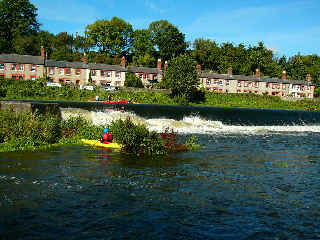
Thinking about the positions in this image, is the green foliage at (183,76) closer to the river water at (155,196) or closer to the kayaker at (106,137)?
the kayaker at (106,137)

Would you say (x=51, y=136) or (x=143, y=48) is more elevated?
(x=143, y=48)

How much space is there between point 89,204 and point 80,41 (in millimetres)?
138520

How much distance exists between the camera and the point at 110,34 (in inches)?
5221

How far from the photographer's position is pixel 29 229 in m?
11.4

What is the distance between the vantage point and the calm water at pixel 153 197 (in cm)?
1176

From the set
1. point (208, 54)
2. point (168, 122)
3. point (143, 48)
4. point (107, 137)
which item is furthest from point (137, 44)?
point (107, 137)

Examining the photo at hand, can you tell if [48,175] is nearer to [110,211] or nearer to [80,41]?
[110,211]

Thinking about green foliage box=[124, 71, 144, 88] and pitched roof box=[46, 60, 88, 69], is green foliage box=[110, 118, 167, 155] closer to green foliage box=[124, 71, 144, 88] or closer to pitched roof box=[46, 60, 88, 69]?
green foliage box=[124, 71, 144, 88]

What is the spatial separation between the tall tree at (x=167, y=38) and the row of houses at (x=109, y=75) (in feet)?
59.0

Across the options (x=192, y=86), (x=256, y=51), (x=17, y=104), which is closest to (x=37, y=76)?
(x=192, y=86)

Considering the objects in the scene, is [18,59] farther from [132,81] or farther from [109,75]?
[132,81]

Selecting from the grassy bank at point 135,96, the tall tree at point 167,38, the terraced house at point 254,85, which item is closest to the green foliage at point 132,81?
the grassy bank at point 135,96

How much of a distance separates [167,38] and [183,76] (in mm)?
48579

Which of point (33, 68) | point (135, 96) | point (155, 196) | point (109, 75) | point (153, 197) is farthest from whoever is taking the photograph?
point (109, 75)
